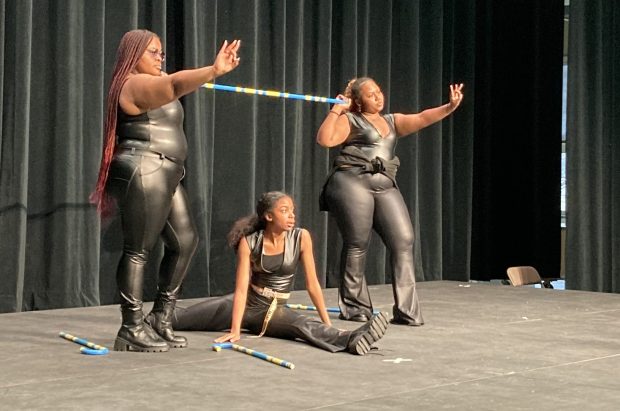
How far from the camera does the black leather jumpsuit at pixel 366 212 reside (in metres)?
4.81

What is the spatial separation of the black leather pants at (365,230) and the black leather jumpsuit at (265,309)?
0.64 meters

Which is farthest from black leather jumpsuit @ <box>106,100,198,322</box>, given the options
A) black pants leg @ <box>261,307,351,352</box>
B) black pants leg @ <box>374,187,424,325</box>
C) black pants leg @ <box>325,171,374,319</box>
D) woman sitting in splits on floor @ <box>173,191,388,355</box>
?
black pants leg @ <box>374,187,424,325</box>

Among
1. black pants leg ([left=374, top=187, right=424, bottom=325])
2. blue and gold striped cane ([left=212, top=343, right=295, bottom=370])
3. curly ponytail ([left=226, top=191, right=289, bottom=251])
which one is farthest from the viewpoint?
black pants leg ([left=374, top=187, right=424, bottom=325])

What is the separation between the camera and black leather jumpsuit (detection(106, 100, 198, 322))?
375 centimetres

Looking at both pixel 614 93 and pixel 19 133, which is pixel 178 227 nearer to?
pixel 19 133

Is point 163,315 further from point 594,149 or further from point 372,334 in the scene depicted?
point 594,149

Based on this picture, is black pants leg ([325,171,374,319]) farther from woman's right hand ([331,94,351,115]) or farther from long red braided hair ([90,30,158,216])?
long red braided hair ([90,30,158,216])

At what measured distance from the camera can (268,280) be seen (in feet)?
13.6

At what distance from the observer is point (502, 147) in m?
8.15

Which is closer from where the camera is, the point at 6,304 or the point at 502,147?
the point at 6,304

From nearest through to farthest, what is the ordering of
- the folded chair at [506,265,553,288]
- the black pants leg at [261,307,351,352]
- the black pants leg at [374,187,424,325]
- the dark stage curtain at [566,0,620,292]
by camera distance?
1. the black pants leg at [261,307,351,352]
2. the black pants leg at [374,187,424,325]
3. the folded chair at [506,265,553,288]
4. the dark stage curtain at [566,0,620,292]

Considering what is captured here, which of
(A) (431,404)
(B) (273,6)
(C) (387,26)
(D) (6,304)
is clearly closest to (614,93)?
(C) (387,26)

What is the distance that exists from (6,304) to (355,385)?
2.56 metres

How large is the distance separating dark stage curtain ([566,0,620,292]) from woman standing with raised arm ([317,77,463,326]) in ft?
10.5
